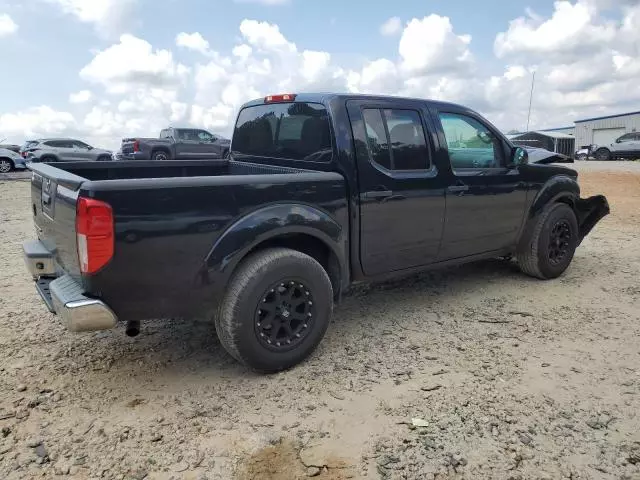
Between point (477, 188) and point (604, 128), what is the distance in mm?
51664

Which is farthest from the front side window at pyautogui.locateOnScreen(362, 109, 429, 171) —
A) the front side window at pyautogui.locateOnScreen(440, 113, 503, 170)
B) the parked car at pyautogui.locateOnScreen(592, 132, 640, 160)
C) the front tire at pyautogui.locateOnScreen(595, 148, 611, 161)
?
the front tire at pyautogui.locateOnScreen(595, 148, 611, 161)

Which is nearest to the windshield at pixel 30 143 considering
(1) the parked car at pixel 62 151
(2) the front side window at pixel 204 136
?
(1) the parked car at pixel 62 151

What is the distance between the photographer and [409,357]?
3660mm

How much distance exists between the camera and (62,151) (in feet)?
71.9

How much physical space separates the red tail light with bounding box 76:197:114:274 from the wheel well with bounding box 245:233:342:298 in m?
1.16

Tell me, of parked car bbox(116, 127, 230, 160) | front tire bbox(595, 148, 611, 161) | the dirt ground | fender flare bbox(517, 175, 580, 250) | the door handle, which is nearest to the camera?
the dirt ground

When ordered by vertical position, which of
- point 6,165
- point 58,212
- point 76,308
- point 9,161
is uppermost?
point 58,212

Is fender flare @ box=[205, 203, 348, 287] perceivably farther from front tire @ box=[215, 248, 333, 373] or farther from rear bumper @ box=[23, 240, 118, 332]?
rear bumper @ box=[23, 240, 118, 332]

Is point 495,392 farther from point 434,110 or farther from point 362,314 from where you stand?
point 434,110

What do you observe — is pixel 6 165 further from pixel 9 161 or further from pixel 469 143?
pixel 469 143

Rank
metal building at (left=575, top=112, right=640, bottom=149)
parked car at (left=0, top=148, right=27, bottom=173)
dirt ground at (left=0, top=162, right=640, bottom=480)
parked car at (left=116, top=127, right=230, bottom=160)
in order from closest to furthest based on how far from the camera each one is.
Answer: dirt ground at (left=0, top=162, right=640, bottom=480) < parked car at (left=116, top=127, right=230, bottom=160) < parked car at (left=0, top=148, right=27, bottom=173) < metal building at (left=575, top=112, right=640, bottom=149)

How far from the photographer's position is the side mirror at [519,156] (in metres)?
4.82

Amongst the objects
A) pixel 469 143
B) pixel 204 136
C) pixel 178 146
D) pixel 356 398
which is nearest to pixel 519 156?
pixel 469 143

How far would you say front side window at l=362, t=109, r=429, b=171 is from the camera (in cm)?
390
